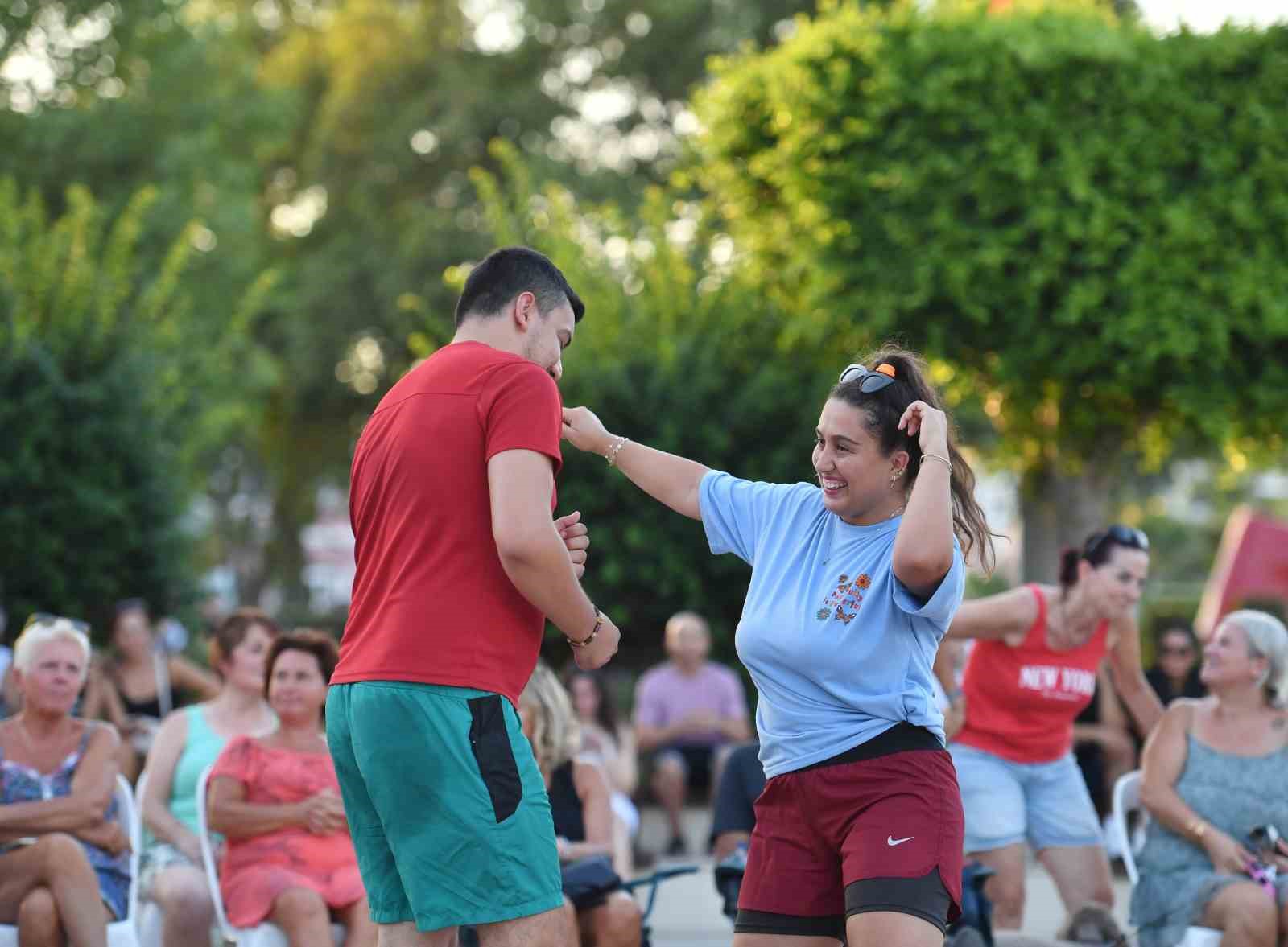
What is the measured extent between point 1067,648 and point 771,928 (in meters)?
2.82

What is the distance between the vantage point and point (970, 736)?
6.05 metres

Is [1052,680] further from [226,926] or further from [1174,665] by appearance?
[1174,665]

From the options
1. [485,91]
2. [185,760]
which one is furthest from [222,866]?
[485,91]

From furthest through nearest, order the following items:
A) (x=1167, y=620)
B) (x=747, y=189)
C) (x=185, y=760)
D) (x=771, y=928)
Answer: (x=747, y=189)
(x=1167, y=620)
(x=185, y=760)
(x=771, y=928)

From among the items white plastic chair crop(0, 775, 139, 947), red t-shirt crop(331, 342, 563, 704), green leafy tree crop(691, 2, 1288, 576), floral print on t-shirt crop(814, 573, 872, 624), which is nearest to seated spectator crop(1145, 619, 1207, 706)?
green leafy tree crop(691, 2, 1288, 576)

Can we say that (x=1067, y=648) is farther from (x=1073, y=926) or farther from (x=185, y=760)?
(x=185, y=760)

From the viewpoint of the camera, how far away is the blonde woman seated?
5562 mm

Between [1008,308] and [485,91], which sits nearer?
[1008,308]

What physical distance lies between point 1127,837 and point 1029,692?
0.82 metres

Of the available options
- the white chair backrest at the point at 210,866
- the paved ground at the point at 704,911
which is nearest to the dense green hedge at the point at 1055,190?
the paved ground at the point at 704,911

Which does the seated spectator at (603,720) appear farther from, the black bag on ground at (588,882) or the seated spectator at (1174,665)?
the seated spectator at (1174,665)

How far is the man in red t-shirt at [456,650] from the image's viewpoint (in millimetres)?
3055

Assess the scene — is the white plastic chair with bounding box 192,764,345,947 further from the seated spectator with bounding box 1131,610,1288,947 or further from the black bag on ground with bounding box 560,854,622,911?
the seated spectator with bounding box 1131,610,1288,947

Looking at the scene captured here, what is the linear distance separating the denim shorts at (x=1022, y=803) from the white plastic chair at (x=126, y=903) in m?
2.99
